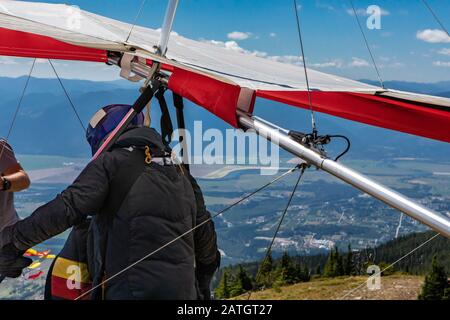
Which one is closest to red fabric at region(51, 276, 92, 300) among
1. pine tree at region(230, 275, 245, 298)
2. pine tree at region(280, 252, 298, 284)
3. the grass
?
the grass

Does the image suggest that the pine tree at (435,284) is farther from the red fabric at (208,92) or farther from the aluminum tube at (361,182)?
the aluminum tube at (361,182)

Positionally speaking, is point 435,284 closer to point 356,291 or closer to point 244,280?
point 356,291

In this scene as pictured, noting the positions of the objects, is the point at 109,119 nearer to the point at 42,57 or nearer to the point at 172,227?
the point at 172,227

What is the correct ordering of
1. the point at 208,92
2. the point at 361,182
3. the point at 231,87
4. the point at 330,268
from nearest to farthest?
the point at 361,182, the point at 231,87, the point at 208,92, the point at 330,268

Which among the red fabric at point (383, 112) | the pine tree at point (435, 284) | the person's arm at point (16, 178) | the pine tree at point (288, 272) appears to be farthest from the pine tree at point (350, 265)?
the person's arm at point (16, 178)

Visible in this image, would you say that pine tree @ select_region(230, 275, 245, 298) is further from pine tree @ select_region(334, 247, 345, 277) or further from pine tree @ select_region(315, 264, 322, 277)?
pine tree @ select_region(334, 247, 345, 277)

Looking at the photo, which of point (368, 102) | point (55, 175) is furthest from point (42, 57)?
point (55, 175)

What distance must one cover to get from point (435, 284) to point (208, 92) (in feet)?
46.7

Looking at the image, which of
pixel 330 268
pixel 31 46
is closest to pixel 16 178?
pixel 31 46

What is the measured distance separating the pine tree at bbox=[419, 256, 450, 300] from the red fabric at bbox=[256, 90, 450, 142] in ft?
33.1

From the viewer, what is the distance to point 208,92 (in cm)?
285

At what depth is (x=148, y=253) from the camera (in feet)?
7.19

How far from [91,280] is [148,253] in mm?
335

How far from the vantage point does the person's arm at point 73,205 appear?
7.03 ft
